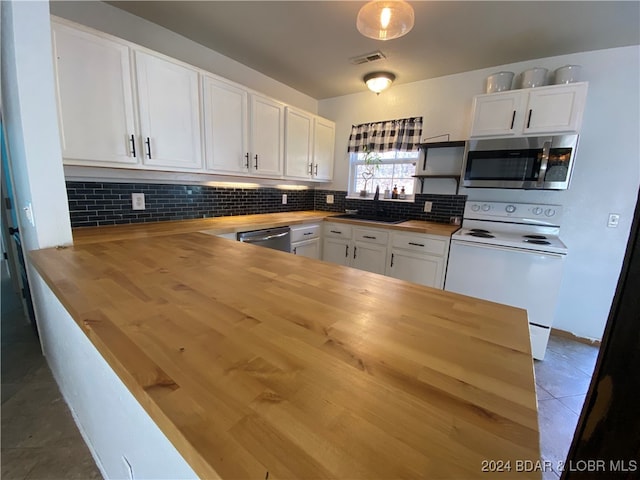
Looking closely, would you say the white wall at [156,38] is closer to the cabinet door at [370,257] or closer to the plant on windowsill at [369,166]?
the plant on windowsill at [369,166]

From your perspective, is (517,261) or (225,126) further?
(225,126)

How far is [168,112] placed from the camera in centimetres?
198

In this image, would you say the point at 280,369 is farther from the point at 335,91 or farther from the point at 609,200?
the point at 335,91

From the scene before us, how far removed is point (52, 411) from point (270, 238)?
175 centimetres

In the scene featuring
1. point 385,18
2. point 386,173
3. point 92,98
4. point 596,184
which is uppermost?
point 385,18

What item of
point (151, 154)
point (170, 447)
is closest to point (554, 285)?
point (170, 447)

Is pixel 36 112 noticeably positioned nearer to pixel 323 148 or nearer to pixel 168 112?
pixel 168 112

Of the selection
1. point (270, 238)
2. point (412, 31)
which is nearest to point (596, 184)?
point (412, 31)

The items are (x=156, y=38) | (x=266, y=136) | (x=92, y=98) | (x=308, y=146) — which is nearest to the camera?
(x=92, y=98)

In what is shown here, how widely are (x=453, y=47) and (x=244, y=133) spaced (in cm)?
197

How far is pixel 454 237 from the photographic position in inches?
93.4

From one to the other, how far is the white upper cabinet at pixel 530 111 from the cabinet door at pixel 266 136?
1904 mm

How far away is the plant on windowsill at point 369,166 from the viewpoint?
3.44 metres

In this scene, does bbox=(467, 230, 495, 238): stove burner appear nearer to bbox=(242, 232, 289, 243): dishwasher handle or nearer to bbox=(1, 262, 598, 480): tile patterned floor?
bbox=(1, 262, 598, 480): tile patterned floor
